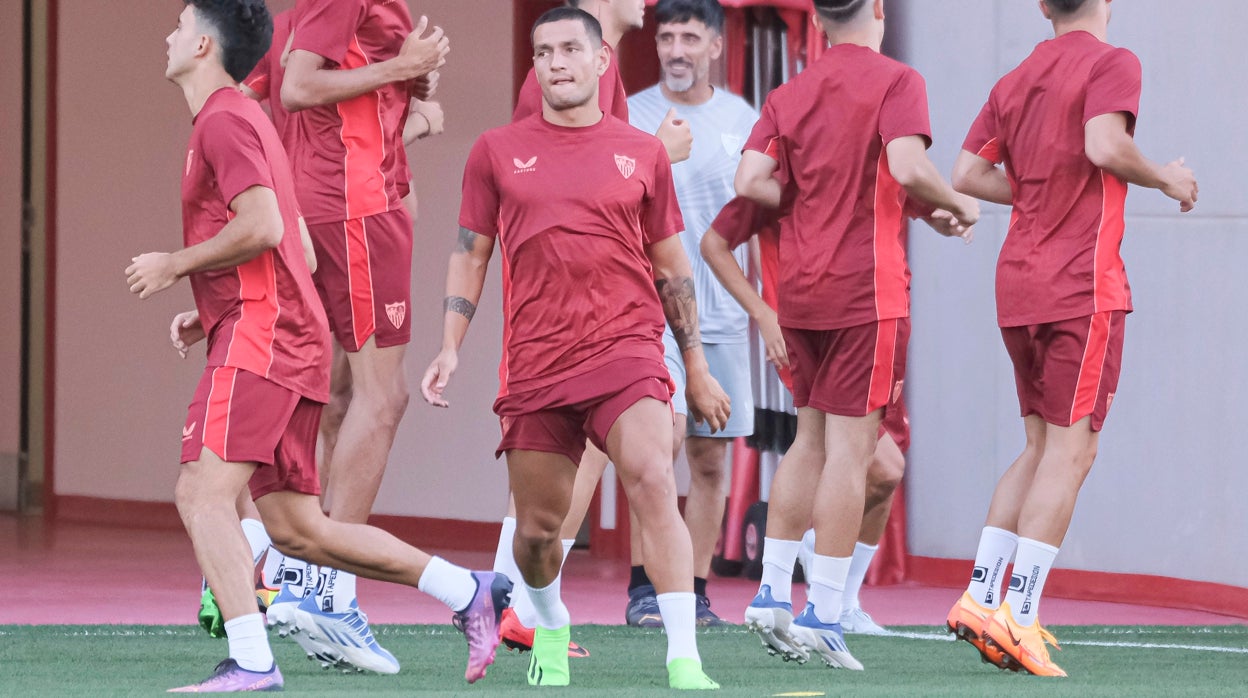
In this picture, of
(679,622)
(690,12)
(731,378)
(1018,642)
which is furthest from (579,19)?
(731,378)

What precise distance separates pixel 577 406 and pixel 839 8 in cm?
168

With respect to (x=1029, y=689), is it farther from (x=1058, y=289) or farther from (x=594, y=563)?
(x=594, y=563)

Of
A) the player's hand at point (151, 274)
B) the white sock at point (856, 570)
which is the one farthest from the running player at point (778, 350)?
the player's hand at point (151, 274)

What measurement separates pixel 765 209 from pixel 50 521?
8.28 metres

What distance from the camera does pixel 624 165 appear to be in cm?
542

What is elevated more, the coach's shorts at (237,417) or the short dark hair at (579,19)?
the short dark hair at (579,19)

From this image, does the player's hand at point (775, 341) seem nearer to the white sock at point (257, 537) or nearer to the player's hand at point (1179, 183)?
the player's hand at point (1179, 183)

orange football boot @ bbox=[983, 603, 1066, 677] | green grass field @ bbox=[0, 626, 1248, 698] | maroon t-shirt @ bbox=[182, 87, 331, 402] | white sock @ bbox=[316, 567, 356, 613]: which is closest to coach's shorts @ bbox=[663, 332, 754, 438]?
green grass field @ bbox=[0, 626, 1248, 698]

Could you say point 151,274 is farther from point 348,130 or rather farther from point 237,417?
point 348,130

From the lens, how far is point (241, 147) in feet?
16.7

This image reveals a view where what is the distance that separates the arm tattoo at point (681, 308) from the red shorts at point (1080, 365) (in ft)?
3.65

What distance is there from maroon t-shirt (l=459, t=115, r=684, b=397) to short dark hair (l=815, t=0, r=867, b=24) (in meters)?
0.97

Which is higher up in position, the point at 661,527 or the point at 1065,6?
the point at 1065,6

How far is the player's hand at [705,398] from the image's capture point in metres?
5.39
